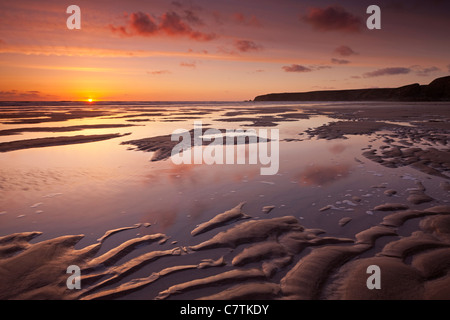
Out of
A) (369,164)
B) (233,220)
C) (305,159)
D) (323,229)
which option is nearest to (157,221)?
(233,220)

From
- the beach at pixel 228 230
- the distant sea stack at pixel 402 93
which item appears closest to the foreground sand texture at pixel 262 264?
the beach at pixel 228 230

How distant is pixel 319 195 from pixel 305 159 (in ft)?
9.62

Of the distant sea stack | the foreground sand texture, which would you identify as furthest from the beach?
the distant sea stack

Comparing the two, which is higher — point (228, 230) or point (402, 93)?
point (402, 93)

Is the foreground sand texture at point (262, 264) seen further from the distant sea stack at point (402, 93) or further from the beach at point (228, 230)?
the distant sea stack at point (402, 93)

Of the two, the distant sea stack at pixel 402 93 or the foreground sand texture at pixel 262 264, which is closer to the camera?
the foreground sand texture at pixel 262 264

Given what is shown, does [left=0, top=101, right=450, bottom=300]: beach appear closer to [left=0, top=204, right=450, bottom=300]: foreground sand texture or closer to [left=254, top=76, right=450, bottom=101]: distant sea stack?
[left=0, top=204, right=450, bottom=300]: foreground sand texture

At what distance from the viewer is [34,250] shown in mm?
2996

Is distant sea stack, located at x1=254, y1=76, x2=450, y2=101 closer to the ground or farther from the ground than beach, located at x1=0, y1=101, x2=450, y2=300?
farther from the ground

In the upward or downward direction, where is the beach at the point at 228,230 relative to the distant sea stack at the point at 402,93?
downward

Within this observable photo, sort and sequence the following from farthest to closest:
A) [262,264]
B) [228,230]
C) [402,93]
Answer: [402,93] < [228,230] < [262,264]

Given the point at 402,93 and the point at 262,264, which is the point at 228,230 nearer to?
the point at 262,264

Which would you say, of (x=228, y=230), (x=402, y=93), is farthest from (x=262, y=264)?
(x=402, y=93)

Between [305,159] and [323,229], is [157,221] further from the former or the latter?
[305,159]
